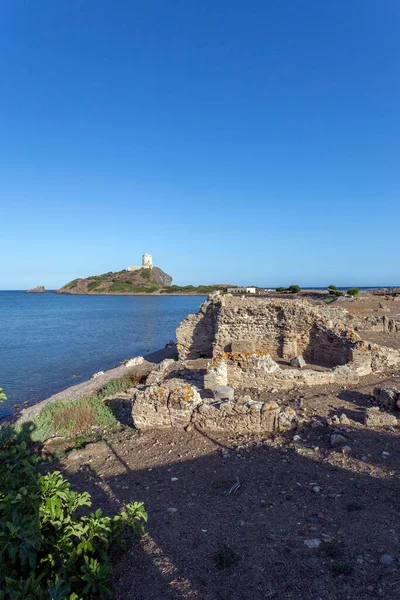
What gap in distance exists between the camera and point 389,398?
8180 mm

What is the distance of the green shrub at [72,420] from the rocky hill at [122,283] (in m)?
131

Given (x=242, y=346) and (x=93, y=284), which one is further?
(x=93, y=284)

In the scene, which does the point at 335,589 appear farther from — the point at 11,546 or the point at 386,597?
the point at 11,546

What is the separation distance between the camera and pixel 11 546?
318 centimetres

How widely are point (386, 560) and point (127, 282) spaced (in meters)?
152

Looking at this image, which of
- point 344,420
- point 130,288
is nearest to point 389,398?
point 344,420

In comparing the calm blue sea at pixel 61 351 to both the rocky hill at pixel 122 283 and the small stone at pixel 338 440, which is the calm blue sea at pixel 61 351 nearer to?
the small stone at pixel 338 440

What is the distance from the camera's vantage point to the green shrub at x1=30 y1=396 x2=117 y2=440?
31.6 ft

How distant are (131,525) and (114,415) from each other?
6.88 m

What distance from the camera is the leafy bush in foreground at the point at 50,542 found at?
3086 millimetres

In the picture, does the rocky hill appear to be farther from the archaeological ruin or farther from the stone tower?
the archaeological ruin

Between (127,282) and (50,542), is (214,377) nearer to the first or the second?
(50,542)

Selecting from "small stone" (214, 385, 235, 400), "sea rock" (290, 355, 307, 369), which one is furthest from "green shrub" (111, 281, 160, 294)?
"small stone" (214, 385, 235, 400)

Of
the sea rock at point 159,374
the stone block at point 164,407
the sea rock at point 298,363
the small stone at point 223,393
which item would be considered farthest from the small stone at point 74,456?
the sea rock at point 298,363
